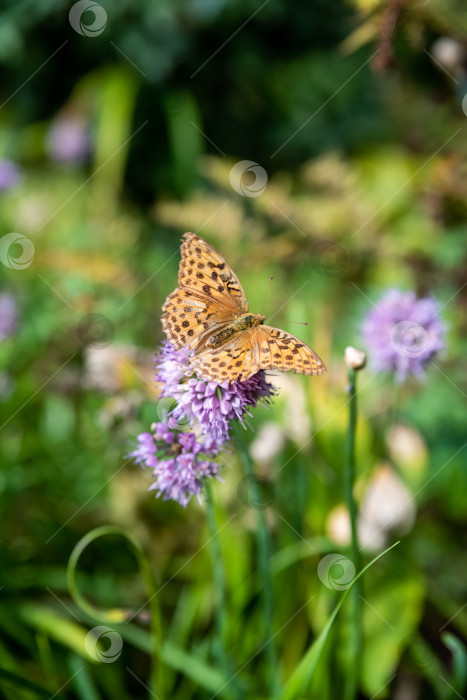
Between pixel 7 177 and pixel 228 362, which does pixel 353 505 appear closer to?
pixel 228 362

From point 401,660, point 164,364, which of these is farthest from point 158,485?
point 401,660

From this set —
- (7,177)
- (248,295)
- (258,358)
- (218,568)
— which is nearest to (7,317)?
(7,177)

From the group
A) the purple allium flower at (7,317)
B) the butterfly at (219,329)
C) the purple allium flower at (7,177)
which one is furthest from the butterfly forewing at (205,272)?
the purple allium flower at (7,177)

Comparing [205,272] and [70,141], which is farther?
[70,141]

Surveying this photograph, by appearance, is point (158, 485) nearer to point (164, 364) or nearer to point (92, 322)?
point (164, 364)

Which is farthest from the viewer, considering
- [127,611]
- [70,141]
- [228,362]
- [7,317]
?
[70,141]

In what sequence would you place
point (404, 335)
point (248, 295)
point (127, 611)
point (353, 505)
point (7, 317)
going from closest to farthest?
point (353, 505) < point (127, 611) < point (404, 335) < point (7, 317) < point (248, 295)
